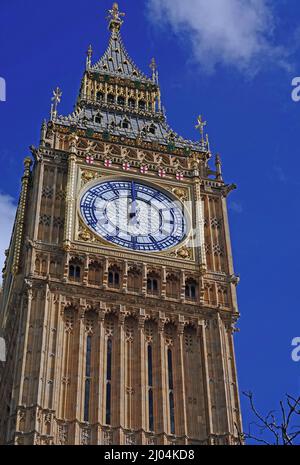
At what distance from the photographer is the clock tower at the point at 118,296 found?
130 ft

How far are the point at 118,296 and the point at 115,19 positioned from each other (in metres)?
31.9

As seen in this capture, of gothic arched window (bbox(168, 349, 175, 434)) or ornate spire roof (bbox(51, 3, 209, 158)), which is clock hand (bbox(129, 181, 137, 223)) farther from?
gothic arched window (bbox(168, 349, 175, 434))

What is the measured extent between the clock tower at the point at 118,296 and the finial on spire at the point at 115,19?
16.1 metres

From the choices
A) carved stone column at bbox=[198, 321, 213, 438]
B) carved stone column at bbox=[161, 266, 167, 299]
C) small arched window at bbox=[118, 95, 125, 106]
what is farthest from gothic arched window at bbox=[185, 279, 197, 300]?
small arched window at bbox=[118, 95, 125, 106]

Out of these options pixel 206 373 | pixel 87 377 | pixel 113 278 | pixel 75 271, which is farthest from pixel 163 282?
pixel 87 377

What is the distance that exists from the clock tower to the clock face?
0.06 metres

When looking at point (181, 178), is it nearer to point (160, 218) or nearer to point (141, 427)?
point (160, 218)

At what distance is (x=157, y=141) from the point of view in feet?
180

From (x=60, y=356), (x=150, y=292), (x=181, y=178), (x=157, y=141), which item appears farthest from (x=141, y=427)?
(x=157, y=141)

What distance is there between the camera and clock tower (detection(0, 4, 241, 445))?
3953cm

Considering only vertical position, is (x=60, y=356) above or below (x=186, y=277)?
below

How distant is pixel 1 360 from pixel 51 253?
541 centimetres

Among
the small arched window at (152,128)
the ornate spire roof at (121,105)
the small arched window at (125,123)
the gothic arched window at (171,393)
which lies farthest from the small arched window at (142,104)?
the gothic arched window at (171,393)

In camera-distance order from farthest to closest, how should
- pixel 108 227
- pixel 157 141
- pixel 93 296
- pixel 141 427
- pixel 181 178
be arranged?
1. pixel 157 141
2. pixel 181 178
3. pixel 108 227
4. pixel 93 296
5. pixel 141 427
